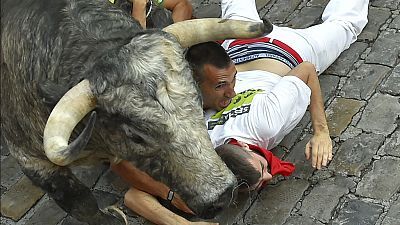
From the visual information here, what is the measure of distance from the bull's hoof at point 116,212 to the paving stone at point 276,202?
0.84 metres

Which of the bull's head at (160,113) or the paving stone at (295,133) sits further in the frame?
the paving stone at (295,133)

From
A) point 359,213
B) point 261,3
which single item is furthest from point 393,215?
point 261,3

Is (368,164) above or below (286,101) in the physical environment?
below

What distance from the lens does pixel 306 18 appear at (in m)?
6.83

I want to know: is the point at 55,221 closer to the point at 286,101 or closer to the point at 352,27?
the point at 286,101

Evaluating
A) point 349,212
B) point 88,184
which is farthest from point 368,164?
point 88,184

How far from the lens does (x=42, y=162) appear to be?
503cm

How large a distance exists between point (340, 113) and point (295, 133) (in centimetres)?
36

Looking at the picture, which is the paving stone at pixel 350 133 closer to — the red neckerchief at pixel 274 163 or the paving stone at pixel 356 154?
the paving stone at pixel 356 154

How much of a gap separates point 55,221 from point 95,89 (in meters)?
1.72

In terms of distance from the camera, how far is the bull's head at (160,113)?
408cm

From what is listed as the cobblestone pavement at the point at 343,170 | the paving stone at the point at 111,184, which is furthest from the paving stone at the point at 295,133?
the paving stone at the point at 111,184

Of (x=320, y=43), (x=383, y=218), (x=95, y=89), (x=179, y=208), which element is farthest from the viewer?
(x=320, y=43)

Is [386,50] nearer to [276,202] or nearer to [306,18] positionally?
[306,18]
